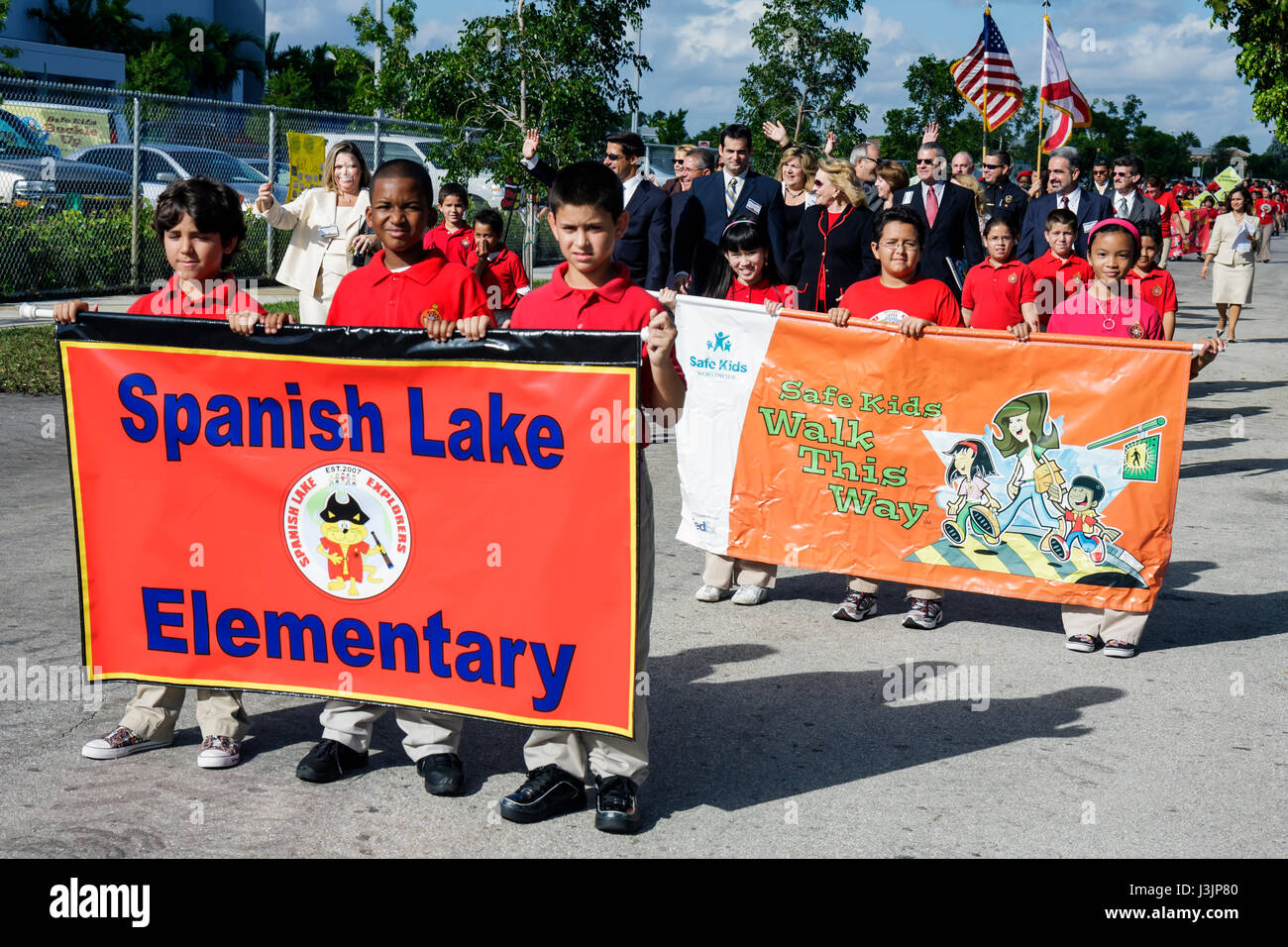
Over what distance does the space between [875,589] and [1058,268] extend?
3.72 meters

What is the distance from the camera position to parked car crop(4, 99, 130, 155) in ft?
54.5

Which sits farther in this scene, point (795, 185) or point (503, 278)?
point (503, 278)

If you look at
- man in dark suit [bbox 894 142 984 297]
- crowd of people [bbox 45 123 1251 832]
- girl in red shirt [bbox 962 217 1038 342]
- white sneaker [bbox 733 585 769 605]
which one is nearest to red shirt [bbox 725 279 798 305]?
crowd of people [bbox 45 123 1251 832]

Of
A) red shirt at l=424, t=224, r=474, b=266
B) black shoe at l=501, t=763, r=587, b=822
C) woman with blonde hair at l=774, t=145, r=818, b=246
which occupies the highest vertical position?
woman with blonde hair at l=774, t=145, r=818, b=246

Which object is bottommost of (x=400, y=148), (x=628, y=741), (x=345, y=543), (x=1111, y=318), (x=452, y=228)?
(x=628, y=741)

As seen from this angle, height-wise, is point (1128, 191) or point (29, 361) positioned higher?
point (1128, 191)

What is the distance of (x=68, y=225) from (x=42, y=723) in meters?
12.3

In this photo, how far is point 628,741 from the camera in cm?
392

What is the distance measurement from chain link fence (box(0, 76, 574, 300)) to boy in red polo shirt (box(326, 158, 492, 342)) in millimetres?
9530

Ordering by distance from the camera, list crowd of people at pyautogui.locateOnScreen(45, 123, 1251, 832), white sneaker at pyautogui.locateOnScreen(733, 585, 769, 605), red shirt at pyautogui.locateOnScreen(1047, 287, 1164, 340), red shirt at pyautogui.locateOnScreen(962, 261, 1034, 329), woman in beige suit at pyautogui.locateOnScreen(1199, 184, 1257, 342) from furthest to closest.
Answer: woman in beige suit at pyautogui.locateOnScreen(1199, 184, 1257, 342), red shirt at pyautogui.locateOnScreen(962, 261, 1034, 329), red shirt at pyautogui.locateOnScreen(1047, 287, 1164, 340), white sneaker at pyautogui.locateOnScreen(733, 585, 769, 605), crowd of people at pyautogui.locateOnScreen(45, 123, 1251, 832)

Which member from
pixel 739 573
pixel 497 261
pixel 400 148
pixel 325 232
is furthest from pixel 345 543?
pixel 400 148

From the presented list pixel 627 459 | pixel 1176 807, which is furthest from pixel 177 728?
pixel 1176 807

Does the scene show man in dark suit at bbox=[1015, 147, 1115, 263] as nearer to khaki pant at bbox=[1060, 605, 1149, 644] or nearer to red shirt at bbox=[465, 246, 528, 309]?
red shirt at bbox=[465, 246, 528, 309]

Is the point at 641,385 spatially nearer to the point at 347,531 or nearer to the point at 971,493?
the point at 347,531
